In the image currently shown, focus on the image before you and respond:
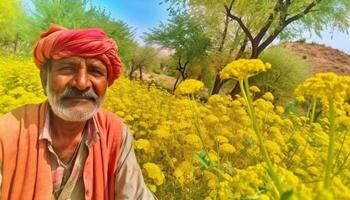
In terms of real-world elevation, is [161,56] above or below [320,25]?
below

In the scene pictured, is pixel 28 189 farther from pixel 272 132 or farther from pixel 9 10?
pixel 9 10

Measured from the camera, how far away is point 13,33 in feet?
151

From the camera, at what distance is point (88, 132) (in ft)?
9.56

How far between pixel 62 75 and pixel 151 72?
5050cm

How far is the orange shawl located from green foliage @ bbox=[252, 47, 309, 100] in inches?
1197

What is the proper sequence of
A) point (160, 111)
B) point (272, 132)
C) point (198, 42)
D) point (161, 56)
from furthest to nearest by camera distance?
1. point (161, 56)
2. point (198, 42)
3. point (160, 111)
4. point (272, 132)

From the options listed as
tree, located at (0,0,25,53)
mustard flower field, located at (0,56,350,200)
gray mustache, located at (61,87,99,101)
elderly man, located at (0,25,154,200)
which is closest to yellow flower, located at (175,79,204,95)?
mustard flower field, located at (0,56,350,200)

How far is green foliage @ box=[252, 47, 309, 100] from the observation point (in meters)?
33.7

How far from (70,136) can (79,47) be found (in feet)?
1.38

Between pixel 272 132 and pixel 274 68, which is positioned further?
pixel 274 68

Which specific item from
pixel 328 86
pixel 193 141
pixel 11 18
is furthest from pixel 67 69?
pixel 11 18

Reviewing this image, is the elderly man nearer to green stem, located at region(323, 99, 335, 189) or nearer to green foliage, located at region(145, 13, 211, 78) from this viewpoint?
green stem, located at region(323, 99, 335, 189)

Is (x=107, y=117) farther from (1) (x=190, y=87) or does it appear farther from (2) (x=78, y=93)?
(1) (x=190, y=87)

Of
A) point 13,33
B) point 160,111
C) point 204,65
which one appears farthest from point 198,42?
point 160,111
